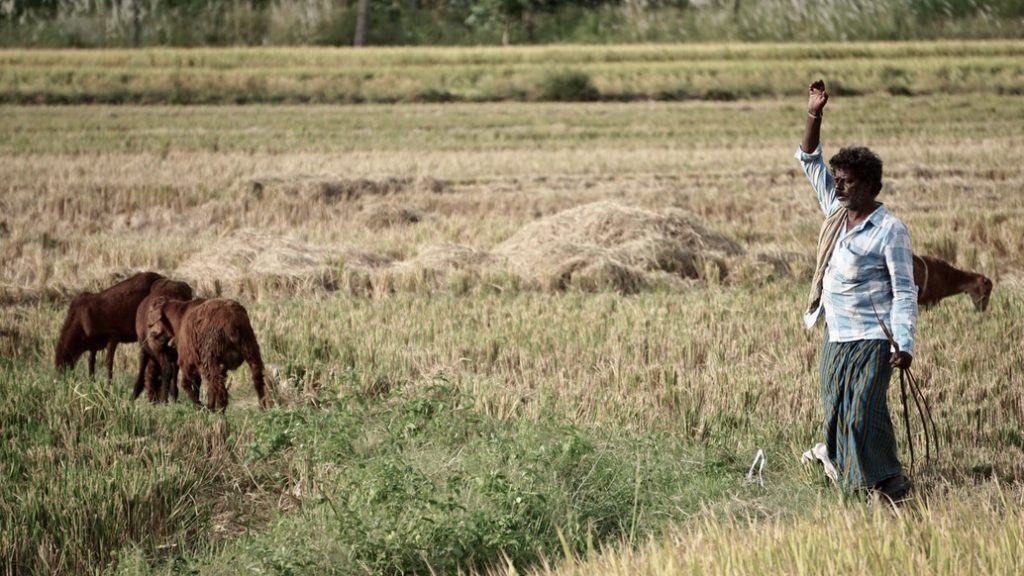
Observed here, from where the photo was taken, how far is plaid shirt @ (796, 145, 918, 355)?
5.06m

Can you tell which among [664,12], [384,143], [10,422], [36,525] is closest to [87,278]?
[10,422]

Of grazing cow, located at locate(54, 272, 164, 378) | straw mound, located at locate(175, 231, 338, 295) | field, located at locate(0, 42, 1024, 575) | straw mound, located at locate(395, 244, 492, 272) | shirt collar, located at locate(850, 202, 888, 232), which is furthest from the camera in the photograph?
straw mound, located at locate(395, 244, 492, 272)

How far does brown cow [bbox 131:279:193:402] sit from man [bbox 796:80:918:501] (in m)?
3.68

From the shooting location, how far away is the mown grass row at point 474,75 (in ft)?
102

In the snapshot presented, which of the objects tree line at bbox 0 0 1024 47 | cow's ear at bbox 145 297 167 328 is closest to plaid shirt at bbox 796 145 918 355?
cow's ear at bbox 145 297 167 328

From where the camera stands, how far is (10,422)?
6137 mm

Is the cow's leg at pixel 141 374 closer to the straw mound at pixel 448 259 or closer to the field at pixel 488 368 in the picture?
the field at pixel 488 368

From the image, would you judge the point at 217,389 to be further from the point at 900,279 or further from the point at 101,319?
the point at 900,279

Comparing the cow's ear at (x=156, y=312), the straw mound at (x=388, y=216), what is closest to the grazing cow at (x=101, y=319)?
the cow's ear at (x=156, y=312)

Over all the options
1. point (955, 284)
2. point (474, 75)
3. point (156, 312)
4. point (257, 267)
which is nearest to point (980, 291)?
point (955, 284)

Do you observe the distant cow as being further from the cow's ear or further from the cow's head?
the cow's ear

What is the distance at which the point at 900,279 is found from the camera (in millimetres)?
5074

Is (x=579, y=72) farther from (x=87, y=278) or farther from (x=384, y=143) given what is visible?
(x=87, y=278)

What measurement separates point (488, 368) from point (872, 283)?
3215 millimetres
